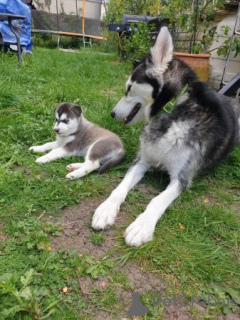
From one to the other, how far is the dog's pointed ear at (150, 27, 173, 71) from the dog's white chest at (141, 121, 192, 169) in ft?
1.85

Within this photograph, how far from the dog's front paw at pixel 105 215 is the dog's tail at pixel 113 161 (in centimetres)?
63

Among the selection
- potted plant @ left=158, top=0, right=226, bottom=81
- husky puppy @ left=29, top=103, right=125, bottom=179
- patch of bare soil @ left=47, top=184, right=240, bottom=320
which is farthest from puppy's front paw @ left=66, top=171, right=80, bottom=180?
potted plant @ left=158, top=0, right=226, bottom=81

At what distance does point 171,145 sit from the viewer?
240 centimetres

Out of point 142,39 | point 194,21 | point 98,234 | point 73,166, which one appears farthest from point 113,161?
point 142,39

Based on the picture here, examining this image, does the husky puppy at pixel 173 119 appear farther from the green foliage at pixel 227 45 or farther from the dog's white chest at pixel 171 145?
the green foliage at pixel 227 45

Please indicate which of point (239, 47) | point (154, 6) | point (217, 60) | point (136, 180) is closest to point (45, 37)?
point (154, 6)

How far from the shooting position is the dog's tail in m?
2.72

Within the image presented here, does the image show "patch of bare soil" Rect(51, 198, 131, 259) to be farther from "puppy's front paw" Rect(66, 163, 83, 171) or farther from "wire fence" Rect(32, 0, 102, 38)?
"wire fence" Rect(32, 0, 102, 38)

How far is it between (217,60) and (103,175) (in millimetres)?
5067

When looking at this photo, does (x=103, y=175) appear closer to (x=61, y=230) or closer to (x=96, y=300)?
(x=61, y=230)

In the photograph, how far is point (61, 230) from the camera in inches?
74.1

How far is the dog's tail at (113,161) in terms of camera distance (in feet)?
8.92

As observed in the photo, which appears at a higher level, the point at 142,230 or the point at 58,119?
the point at 58,119

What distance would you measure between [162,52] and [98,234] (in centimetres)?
168
